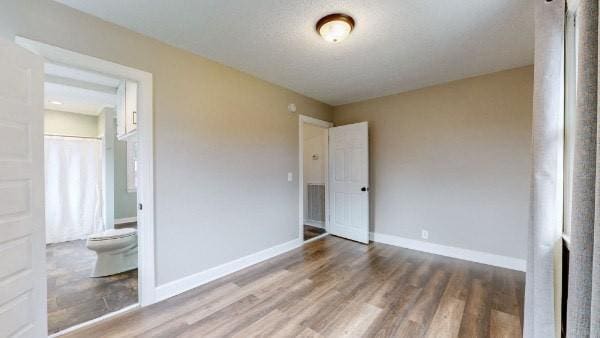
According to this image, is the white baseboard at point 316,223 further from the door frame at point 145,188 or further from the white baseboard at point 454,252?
the door frame at point 145,188

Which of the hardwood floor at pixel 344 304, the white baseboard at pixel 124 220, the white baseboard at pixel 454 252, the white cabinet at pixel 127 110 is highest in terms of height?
the white cabinet at pixel 127 110

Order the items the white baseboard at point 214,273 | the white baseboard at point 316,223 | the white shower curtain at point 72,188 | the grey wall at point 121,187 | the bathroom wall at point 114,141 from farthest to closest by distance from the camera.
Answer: the white baseboard at point 316,223 < the grey wall at point 121,187 < the bathroom wall at point 114,141 < the white shower curtain at point 72,188 < the white baseboard at point 214,273

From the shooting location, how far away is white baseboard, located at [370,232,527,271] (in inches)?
111

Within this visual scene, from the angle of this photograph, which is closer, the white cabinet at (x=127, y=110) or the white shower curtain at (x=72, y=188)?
the white cabinet at (x=127, y=110)

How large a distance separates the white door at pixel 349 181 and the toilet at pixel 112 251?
3.07 metres

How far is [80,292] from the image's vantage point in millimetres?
2312

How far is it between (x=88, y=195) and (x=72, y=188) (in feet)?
0.85

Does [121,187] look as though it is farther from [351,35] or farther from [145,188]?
[351,35]

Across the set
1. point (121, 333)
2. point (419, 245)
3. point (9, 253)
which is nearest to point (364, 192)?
point (419, 245)

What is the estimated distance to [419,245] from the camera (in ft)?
11.5

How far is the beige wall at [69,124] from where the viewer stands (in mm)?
4301

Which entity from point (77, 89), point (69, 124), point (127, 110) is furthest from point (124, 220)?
point (127, 110)

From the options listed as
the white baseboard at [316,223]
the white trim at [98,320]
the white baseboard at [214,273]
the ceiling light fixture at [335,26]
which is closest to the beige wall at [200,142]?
the white baseboard at [214,273]

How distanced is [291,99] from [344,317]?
2886 millimetres
